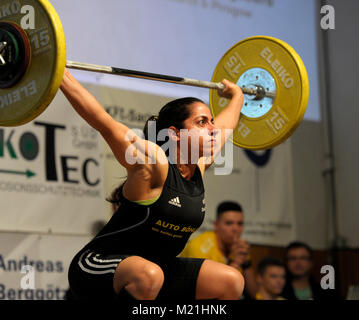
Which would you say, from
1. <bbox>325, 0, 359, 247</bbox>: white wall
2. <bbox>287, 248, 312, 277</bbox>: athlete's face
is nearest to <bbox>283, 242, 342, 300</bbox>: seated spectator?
<bbox>287, 248, 312, 277</bbox>: athlete's face

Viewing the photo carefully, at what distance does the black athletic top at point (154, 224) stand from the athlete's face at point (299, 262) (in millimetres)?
2968

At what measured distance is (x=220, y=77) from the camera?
3824mm

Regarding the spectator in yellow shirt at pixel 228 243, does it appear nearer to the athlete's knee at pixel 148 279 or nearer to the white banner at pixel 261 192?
the white banner at pixel 261 192

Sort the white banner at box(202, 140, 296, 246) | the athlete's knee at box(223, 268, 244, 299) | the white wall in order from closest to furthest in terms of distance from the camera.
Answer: the athlete's knee at box(223, 268, 244, 299)
the white banner at box(202, 140, 296, 246)
the white wall

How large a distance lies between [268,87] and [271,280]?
2090 millimetres

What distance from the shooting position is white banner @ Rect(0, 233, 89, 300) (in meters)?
4.69

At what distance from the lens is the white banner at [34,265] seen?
4.69 m

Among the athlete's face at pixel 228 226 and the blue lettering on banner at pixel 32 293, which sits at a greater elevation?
the athlete's face at pixel 228 226

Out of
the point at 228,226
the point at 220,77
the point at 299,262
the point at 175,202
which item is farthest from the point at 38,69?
the point at 299,262

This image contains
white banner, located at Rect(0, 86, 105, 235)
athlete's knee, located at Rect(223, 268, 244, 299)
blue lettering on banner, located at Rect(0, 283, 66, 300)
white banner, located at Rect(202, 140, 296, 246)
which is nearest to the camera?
athlete's knee, located at Rect(223, 268, 244, 299)

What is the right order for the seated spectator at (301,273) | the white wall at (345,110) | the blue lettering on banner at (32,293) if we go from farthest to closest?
the white wall at (345,110)
the seated spectator at (301,273)
the blue lettering on banner at (32,293)

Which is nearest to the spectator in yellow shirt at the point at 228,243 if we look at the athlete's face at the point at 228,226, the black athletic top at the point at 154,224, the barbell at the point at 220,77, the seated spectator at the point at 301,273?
the athlete's face at the point at 228,226

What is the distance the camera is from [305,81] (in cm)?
355

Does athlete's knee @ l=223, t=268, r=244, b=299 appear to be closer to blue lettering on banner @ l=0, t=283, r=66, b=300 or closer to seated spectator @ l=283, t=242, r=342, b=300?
blue lettering on banner @ l=0, t=283, r=66, b=300
